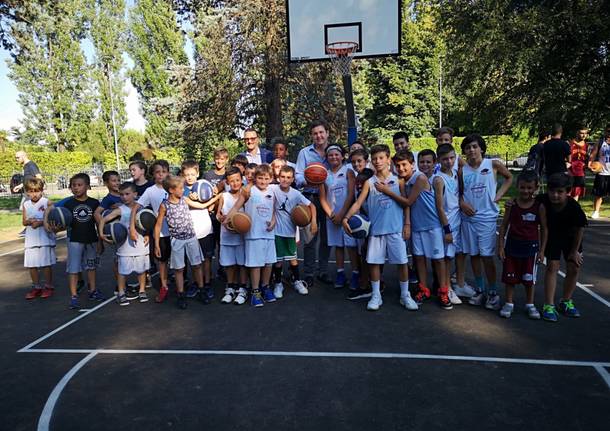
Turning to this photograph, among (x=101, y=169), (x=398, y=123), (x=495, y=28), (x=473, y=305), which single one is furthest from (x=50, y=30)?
(x=473, y=305)

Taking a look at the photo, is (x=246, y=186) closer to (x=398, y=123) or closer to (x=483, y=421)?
(x=483, y=421)

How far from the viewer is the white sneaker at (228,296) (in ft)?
19.5

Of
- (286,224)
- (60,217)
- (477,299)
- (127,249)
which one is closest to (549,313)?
(477,299)

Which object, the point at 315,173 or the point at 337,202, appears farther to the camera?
the point at 337,202

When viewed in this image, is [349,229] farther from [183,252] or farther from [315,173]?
[183,252]

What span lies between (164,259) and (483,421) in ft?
14.2

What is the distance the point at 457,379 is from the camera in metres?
3.79

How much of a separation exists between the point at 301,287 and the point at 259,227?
3.41 ft

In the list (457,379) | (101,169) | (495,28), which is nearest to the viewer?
(457,379)

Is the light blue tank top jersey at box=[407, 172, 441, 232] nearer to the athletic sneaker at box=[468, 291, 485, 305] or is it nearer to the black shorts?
the athletic sneaker at box=[468, 291, 485, 305]

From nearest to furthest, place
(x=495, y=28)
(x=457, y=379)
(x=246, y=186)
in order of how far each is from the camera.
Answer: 1. (x=457, y=379)
2. (x=246, y=186)
3. (x=495, y=28)

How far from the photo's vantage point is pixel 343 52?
10977 mm

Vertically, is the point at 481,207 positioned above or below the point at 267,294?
above

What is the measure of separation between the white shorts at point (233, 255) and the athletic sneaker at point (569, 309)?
12.0 ft
